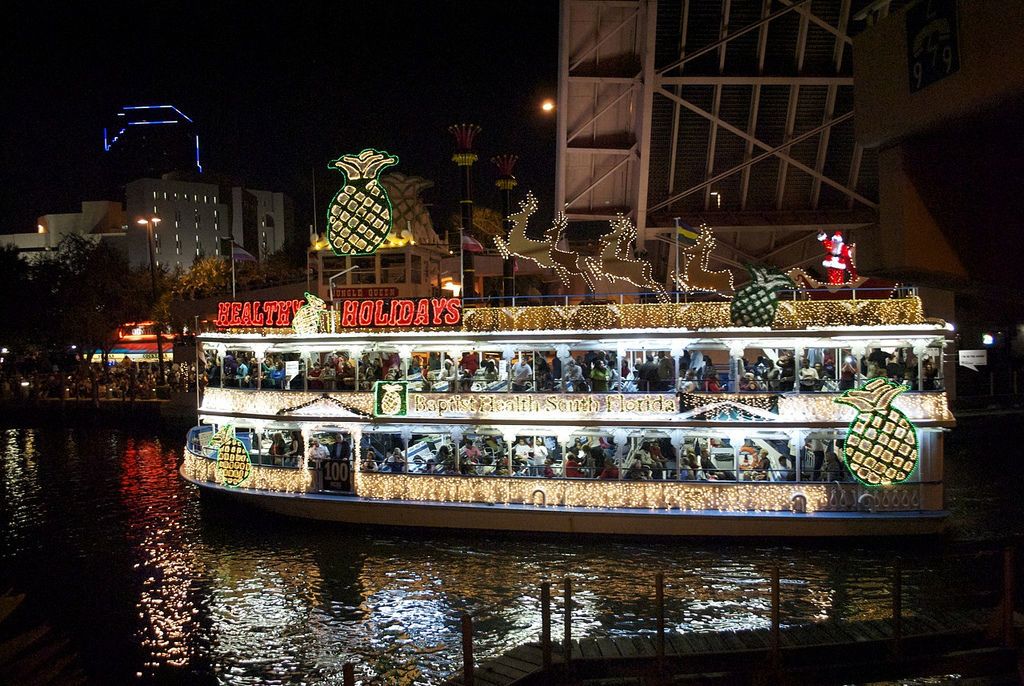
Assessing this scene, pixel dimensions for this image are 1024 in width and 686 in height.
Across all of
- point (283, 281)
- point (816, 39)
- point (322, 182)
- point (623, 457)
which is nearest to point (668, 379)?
point (623, 457)

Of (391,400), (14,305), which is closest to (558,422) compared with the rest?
(391,400)

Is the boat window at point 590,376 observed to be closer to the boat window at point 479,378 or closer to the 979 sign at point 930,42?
the boat window at point 479,378

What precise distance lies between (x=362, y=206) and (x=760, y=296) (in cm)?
1314

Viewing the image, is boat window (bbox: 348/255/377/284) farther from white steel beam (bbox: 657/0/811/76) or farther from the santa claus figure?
the santa claus figure

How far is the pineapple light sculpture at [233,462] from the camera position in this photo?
22469 mm

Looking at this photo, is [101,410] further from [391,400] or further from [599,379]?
[599,379]

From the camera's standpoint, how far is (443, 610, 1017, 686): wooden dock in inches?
464

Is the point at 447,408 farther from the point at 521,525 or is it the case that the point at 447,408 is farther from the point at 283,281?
the point at 283,281

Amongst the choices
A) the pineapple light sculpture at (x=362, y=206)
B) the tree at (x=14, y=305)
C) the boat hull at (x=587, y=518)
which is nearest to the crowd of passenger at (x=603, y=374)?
the boat hull at (x=587, y=518)

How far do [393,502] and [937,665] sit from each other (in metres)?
12.8

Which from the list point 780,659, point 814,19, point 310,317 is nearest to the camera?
point 780,659

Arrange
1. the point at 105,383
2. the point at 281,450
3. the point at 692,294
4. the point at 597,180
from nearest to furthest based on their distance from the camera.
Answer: the point at 281,450 → the point at 692,294 → the point at 597,180 → the point at 105,383

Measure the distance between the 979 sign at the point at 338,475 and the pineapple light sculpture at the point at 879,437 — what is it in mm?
12076

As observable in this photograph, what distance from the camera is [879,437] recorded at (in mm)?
18203
